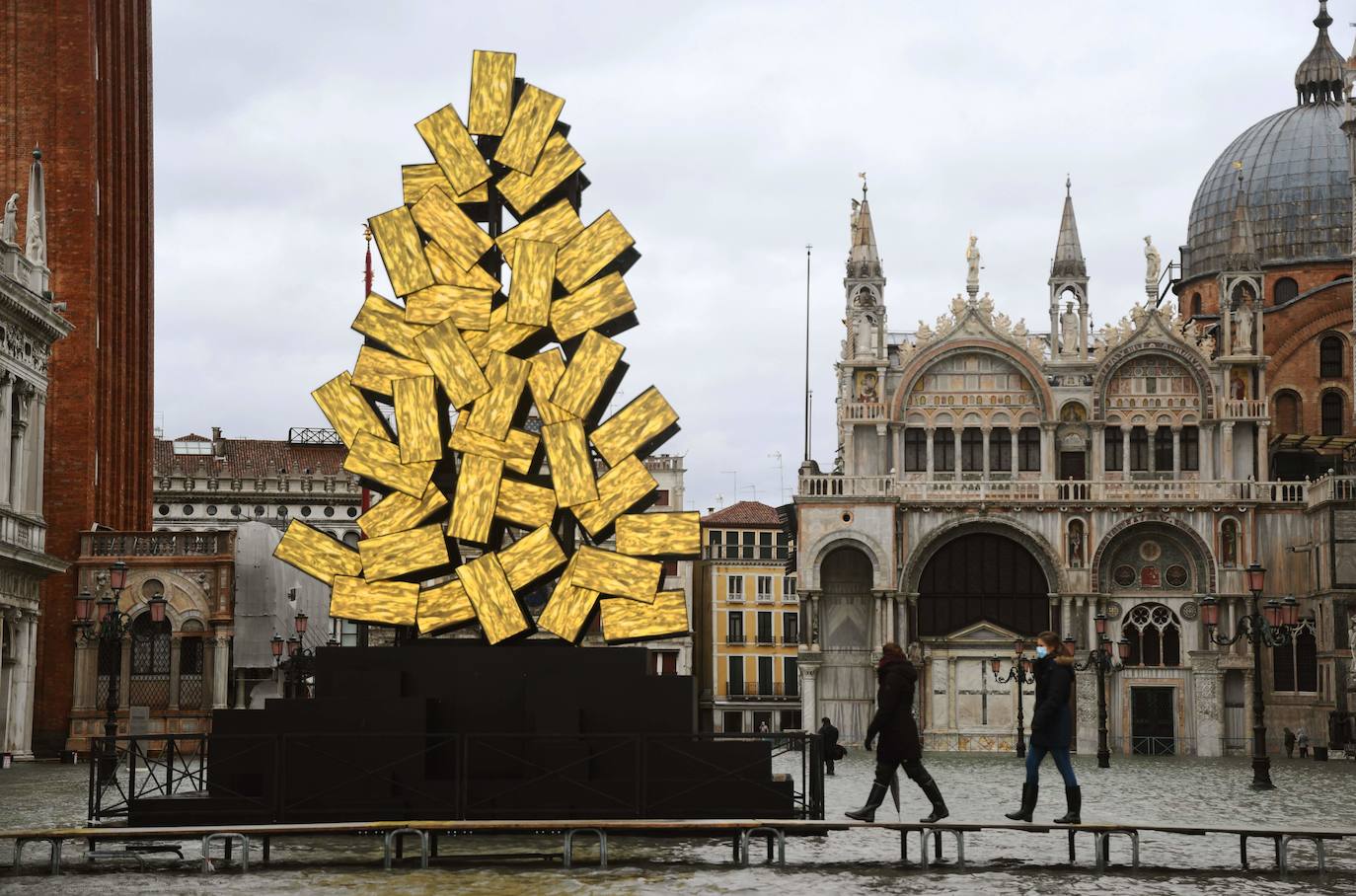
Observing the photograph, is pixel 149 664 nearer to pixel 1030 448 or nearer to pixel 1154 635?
pixel 1030 448

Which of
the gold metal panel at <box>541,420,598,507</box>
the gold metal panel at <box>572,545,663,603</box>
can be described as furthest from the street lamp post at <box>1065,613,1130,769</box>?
the gold metal panel at <box>541,420,598,507</box>

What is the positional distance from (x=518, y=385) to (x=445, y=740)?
4922 millimetres

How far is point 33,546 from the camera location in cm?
4694

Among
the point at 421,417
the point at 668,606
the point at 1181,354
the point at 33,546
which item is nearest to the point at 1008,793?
the point at 668,606

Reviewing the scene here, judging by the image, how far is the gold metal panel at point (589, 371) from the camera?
23.5 meters

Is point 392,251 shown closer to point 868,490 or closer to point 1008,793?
point 1008,793

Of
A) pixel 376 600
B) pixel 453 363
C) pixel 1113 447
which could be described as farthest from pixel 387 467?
pixel 1113 447

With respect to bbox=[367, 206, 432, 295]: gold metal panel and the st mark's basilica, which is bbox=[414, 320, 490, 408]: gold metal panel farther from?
the st mark's basilica

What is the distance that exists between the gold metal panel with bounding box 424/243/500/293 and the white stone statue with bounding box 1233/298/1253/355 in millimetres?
45276

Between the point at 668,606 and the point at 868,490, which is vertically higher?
the point at 868,490

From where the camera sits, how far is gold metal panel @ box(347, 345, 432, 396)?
Result: 23.7 m

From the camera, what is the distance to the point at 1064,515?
62812 millimetres

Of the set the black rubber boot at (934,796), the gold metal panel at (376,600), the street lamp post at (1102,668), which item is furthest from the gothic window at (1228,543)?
the black rubber boot at (934,796)

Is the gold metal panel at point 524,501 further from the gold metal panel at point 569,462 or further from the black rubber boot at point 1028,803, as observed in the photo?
the black rubber boot at point 1028,803
